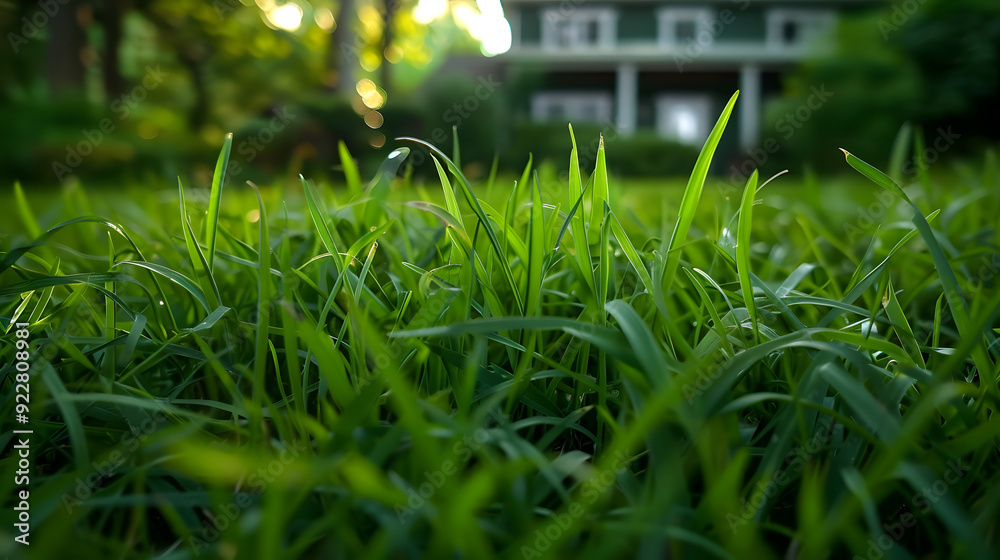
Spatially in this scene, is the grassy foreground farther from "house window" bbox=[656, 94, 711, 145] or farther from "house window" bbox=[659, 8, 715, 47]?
"house window" bbox=[659, 8, 715, 47]

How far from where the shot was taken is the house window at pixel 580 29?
1830 centimetres

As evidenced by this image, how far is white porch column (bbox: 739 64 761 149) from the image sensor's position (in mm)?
17031

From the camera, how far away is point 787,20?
1802 cm

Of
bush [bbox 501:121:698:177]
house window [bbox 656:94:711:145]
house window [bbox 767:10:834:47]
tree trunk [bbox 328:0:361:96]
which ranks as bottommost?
bush [bbox 501:121:698:177]

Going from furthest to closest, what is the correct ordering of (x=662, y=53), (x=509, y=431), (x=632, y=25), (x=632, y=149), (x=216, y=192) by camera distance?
(x=632, y=25)
(x=662, y=53)
(x=632, y=149)
(x=216, y=192)
(x=509, y=431)

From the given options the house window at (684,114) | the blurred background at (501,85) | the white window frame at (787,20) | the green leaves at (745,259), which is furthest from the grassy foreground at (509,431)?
the white window frame at (787,20)

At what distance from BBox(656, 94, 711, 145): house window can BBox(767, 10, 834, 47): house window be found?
2510 mm

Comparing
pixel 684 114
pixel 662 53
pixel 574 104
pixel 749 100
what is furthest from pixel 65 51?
pixel 749 100

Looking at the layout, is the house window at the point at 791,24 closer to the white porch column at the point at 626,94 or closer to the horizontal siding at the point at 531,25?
the white porch column at the point at 626,94

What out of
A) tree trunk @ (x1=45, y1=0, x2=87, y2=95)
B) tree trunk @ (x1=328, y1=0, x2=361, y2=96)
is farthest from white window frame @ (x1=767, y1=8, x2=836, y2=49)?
tree trunk @ (x1=45, y1=0, x2=87, y2=95)

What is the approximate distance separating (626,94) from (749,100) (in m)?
3.30

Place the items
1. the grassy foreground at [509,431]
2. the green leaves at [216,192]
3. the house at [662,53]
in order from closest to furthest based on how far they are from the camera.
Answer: the grassy foreground at [509,431] < the green leaves at [216,192] < the house at [662,53]

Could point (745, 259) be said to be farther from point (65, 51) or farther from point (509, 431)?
point (65, 51)

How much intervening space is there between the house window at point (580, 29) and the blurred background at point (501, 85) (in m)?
0.05
